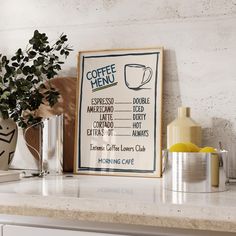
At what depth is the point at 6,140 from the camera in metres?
1.65

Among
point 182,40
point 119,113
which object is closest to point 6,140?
point 119,113

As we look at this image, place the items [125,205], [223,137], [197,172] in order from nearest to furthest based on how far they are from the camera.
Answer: [125,205], [197,172], [223,137]

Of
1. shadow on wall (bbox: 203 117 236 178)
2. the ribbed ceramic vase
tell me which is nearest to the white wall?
shadow on wall (bbox: 203 117 236 178)

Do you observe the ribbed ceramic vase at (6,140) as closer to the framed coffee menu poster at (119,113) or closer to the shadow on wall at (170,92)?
the framed coffee menu poster at (119,113)

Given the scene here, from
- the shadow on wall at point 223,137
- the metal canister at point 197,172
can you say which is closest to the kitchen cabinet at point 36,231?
the metal canister at point 197,172

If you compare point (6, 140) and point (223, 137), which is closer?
point (223, 137)

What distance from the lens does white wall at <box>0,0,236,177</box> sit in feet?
5.08

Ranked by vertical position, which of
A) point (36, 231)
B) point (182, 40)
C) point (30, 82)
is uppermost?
point (182, 40)

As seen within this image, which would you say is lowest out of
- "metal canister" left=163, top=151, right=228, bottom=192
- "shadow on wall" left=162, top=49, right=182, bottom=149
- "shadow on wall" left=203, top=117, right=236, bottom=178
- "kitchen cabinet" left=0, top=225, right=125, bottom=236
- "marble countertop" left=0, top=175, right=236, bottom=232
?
"kitchen cabinet" left=0, top=225, right=125, bottom=236

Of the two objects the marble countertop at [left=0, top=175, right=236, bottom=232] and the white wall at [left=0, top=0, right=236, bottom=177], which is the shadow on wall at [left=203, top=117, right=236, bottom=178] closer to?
the white wall at [left=0, top=0, right=236, bottom=177]

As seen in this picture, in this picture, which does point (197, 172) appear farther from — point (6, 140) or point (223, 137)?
point (6, 140)

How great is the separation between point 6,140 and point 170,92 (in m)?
0.58

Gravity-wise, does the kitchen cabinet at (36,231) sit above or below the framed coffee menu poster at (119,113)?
below

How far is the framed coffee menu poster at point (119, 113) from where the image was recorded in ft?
5.15
